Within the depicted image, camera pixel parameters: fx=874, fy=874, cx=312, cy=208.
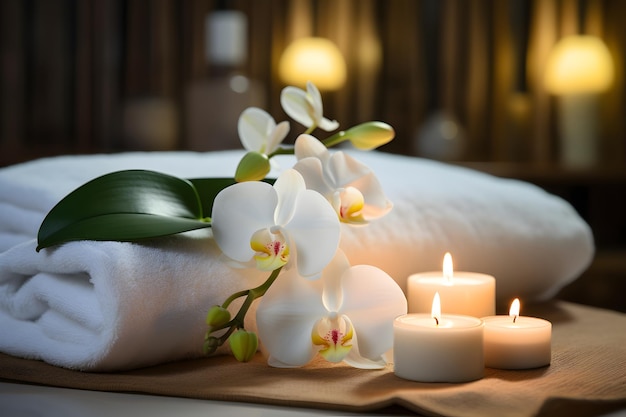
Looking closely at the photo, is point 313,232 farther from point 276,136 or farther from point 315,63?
point 315,63

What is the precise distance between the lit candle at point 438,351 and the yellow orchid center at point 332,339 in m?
0.04

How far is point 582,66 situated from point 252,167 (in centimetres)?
204

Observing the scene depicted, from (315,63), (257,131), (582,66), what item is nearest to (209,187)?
(257,131)

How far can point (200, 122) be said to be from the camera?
2459 millimetres

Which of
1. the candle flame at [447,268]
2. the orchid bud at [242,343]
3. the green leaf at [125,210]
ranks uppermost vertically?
the green leaf at [125,210]

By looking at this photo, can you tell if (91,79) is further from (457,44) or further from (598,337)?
(598,337)

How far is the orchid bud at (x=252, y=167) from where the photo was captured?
28.0 inches

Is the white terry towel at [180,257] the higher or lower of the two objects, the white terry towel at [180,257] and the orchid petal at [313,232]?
the lower

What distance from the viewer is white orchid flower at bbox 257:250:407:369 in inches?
26.4

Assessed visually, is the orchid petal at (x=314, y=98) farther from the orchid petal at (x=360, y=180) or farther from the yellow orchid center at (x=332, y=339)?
the yellow orchid center at (x=332, y=339)

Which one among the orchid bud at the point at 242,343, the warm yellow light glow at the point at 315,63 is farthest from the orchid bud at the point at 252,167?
the warm yellow light glow at the point at 315,63

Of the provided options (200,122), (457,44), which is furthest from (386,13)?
A: (200,122)

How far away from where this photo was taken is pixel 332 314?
67cm

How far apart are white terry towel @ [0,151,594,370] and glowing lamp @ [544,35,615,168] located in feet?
4.93
